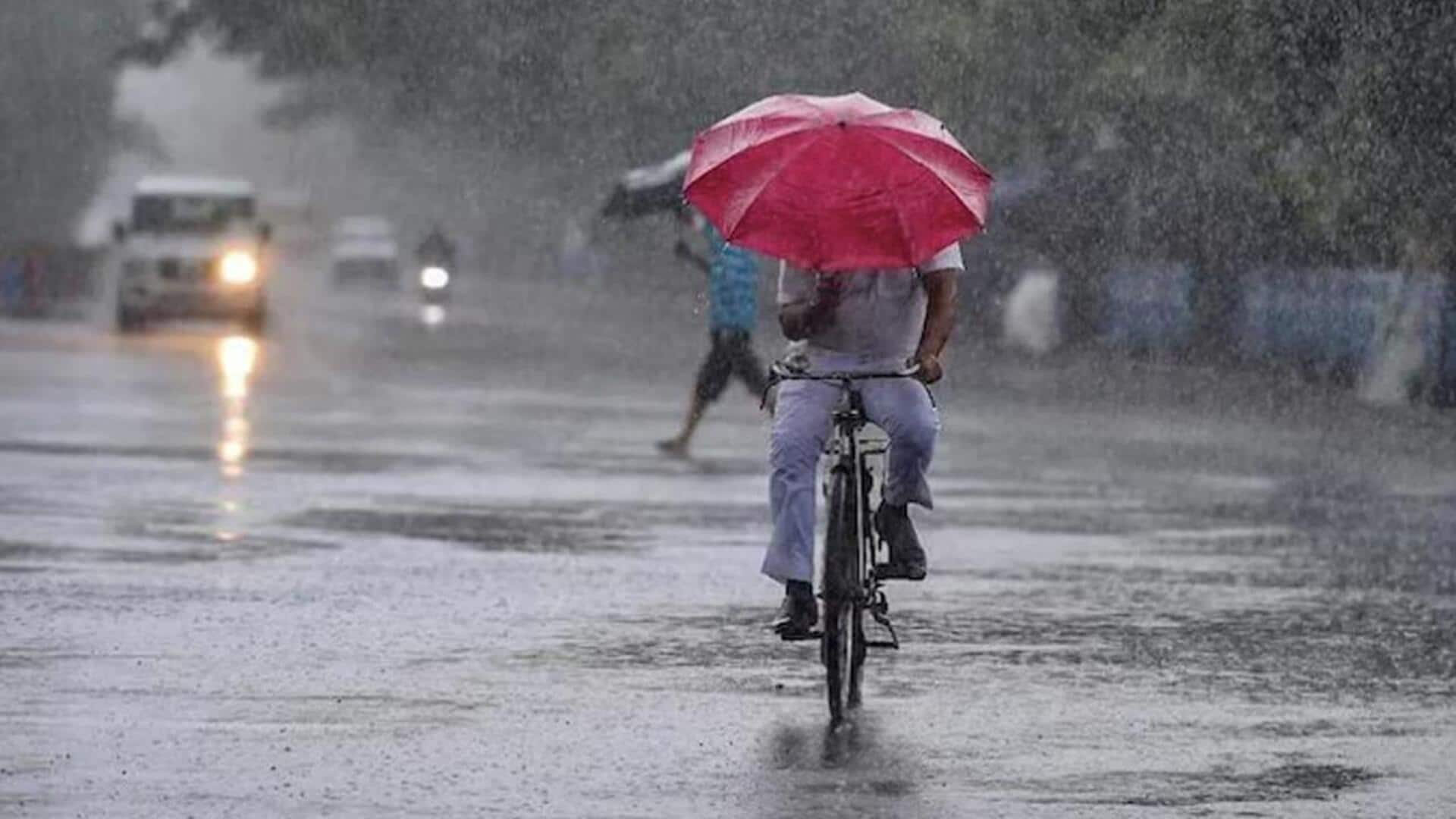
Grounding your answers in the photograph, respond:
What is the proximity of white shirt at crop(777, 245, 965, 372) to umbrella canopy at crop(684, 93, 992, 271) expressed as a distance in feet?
0.40

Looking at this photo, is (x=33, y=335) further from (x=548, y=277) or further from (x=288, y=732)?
(x=548, y=277)

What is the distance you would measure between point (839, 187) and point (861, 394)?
621mm

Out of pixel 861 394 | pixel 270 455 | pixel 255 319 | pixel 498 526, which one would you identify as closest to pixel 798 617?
pixel 861 394

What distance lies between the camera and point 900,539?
38.0 ft

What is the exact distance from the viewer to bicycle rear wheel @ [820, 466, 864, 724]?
10.9 metres

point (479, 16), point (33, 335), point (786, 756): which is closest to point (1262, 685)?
point (786, 756)

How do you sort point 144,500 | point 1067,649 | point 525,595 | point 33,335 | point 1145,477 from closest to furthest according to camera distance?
point 1067,649
point 525,595
point 144,500
point 1145,477
point 33,335

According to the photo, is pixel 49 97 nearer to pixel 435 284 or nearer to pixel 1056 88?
pixel 435 284

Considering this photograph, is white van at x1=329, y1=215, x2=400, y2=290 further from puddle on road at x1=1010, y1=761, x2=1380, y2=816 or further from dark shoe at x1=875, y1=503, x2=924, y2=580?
puddle on road at x1=1010, y1=761, x2=1380, y2=816

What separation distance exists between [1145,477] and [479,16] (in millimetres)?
32246

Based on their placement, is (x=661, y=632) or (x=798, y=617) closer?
(x=798, y=617)

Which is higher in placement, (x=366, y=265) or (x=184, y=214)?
(x=366, y=265)

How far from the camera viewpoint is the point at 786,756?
1009 cm

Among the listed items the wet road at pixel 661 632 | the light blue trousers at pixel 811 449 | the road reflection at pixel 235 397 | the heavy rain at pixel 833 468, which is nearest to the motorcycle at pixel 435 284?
the heavy rain at pixel 833 468
